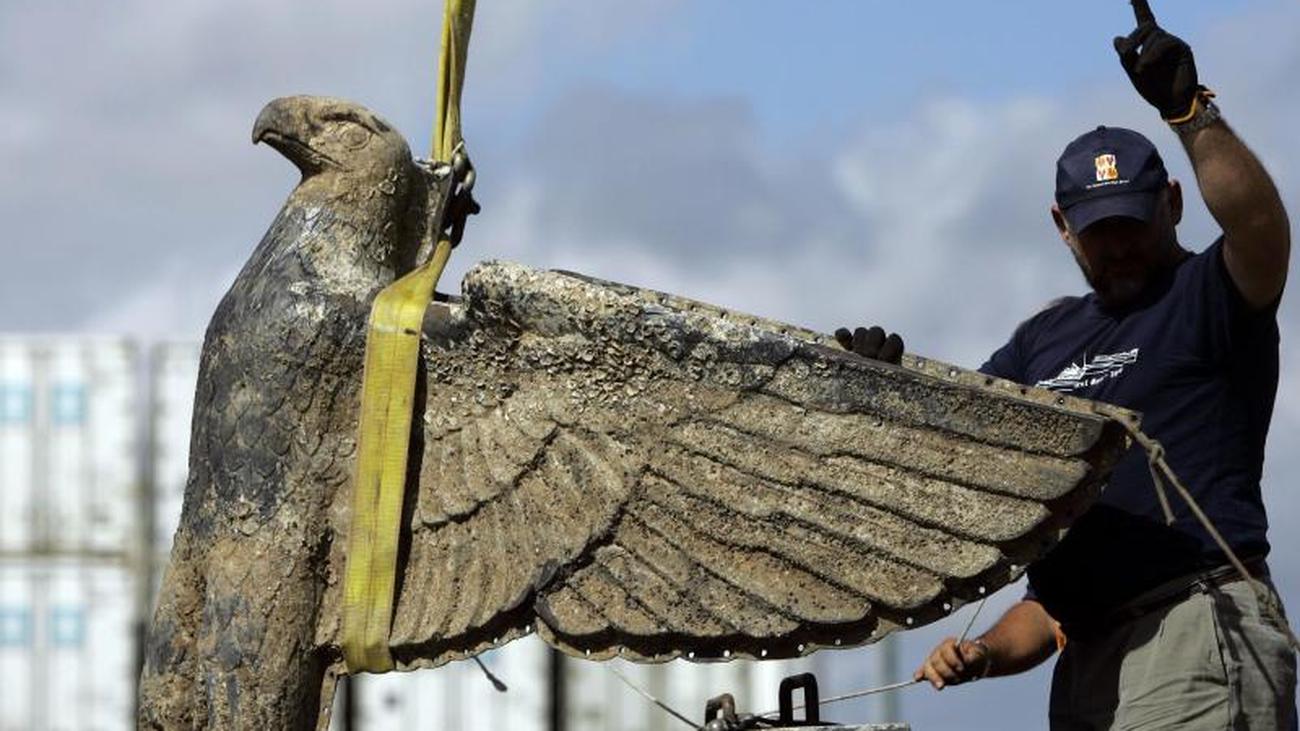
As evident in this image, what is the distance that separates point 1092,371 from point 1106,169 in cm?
46

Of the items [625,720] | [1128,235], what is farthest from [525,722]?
[1128,235]

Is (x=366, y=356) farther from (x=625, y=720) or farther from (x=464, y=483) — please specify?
(x=625, y=720)

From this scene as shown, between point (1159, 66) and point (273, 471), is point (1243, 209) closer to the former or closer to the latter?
point (1159, 66)

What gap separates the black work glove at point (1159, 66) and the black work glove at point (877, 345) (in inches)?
29.1

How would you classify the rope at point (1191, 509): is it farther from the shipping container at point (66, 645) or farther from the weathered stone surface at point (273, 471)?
the shipping container at point (66, 645)

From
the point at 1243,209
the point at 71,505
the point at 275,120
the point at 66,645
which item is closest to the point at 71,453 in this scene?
the point at 71,505

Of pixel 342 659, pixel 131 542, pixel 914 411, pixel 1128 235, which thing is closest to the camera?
pixel 914 411

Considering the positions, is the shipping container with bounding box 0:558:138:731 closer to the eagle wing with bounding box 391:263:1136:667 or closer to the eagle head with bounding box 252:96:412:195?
the eagle head with bounding box 252:96:412:195

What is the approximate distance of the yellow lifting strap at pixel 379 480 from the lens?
5.73 meters

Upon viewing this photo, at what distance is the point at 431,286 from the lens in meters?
5.92

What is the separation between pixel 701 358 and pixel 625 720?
546 inches

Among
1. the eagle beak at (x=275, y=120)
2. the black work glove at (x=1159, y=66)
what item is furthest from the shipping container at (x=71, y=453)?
the black work glove at (x=1159, y=66)

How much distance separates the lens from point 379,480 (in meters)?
5.75

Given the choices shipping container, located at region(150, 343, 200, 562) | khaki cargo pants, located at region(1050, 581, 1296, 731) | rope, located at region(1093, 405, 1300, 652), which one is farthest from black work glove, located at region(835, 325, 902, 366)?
shipping container, located at region(150, 343, 200, 562)
